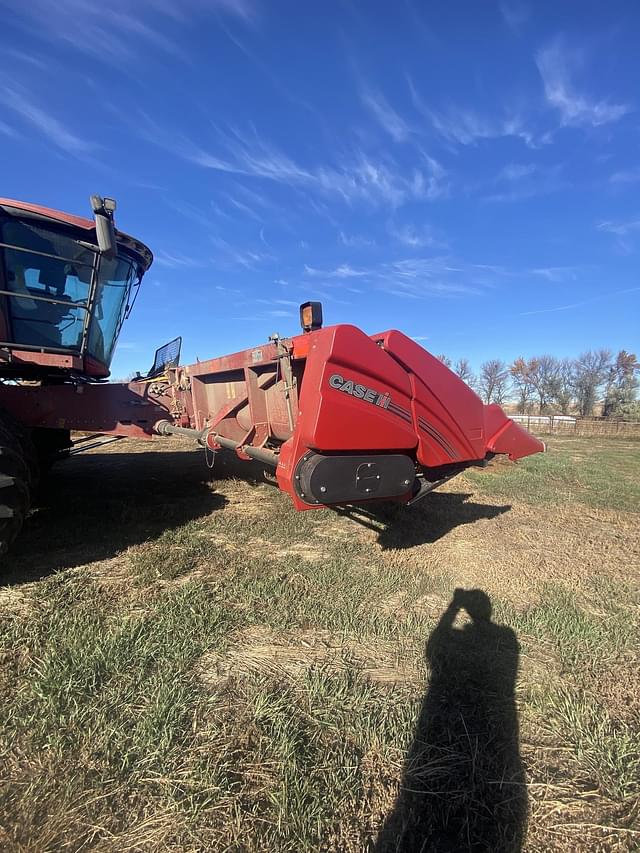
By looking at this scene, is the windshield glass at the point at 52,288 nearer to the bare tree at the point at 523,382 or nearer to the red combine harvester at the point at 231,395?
the red combine harvester at the point at 231,395

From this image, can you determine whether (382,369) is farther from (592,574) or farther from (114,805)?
(592,574)

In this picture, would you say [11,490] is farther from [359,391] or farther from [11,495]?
[359,391]

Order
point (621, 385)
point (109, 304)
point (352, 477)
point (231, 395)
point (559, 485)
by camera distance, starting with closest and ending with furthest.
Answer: point (352, 477)
point (231, 395)
point (109, 304)
point (559, 485)
point (621, 385)

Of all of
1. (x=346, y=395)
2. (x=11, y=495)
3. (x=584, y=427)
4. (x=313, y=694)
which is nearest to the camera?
(x=313, y=694)

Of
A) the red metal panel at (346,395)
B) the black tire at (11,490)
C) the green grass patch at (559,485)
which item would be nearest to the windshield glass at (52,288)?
the black tire at (11,490)

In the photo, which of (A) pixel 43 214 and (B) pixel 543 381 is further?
(B) pixel 543 381

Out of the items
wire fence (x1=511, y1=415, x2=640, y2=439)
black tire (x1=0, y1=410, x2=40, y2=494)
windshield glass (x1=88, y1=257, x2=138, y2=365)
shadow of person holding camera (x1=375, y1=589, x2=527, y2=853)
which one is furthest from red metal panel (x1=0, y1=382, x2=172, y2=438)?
wire fence (x1=511, y1=415, x2=640, y2=439)

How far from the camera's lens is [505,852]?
4.63 feet

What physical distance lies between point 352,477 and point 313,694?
1.13 metres

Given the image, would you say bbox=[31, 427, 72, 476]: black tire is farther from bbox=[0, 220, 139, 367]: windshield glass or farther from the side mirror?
the side mirror

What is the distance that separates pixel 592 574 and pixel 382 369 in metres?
2.76

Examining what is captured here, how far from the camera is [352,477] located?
8.31ft

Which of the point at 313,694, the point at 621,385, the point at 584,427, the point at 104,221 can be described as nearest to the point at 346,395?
the point at 313,694

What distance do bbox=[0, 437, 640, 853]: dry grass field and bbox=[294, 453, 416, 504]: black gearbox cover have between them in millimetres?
854
